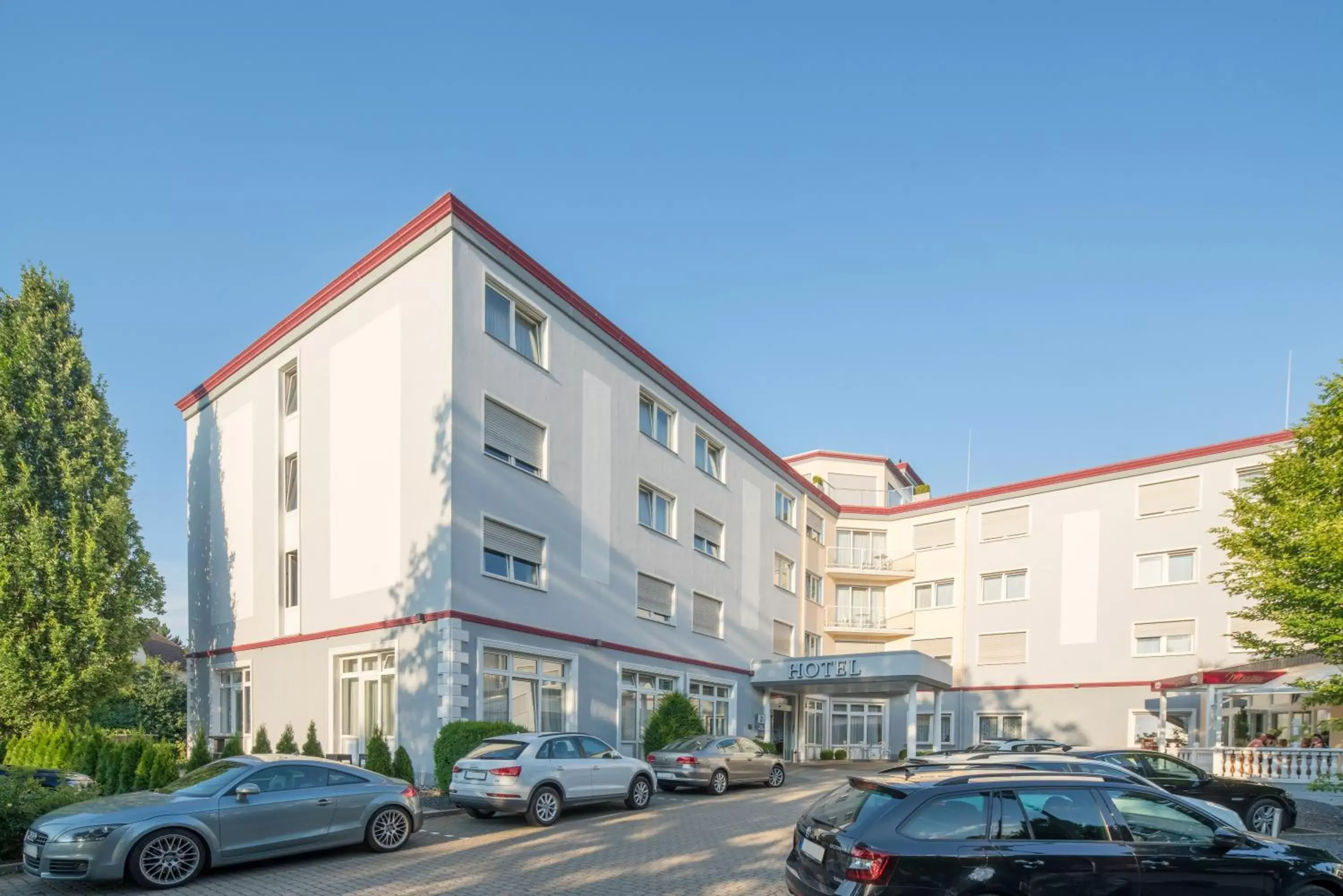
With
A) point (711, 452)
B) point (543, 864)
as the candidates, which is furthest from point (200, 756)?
point (711, 452)

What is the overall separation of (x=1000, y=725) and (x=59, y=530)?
33.0 metres

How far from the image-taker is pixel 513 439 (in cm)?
2009

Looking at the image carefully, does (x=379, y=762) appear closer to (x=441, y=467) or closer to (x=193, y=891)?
(x=441, y=467)

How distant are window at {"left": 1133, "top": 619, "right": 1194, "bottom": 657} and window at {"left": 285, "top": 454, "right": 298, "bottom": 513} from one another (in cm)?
2903

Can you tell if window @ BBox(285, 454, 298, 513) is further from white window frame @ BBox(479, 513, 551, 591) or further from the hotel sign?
the hotel sign

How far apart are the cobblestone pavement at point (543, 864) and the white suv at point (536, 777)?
321mm

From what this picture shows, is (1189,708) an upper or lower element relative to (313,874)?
Result: lower

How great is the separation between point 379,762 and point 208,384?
15.7 meters

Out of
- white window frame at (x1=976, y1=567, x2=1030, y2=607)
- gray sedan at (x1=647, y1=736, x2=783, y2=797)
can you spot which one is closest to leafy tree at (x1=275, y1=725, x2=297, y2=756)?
gray sedan at (x1=647, y1=736, x2=783, y2=797)

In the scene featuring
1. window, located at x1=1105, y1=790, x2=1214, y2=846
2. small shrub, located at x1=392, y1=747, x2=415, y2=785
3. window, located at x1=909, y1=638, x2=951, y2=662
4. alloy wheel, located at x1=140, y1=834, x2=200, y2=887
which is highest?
window, located at x1=1105, y1=790, x2=1214, y2=846

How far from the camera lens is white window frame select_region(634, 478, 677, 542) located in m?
24.5

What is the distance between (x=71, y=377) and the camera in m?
23.2

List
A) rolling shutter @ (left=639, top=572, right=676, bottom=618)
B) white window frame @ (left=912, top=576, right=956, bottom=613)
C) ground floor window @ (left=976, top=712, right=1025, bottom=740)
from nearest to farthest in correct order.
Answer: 1. rolling shutter @ (left=639, top=572, right=676, bottom=618)
2. ground floor window @ (left=976, top=712, right=1025, bottom=740)
3. white window frame @ (left=912, top=576, right=956, bottom=613)

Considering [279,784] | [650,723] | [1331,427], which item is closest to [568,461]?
[650,723]
